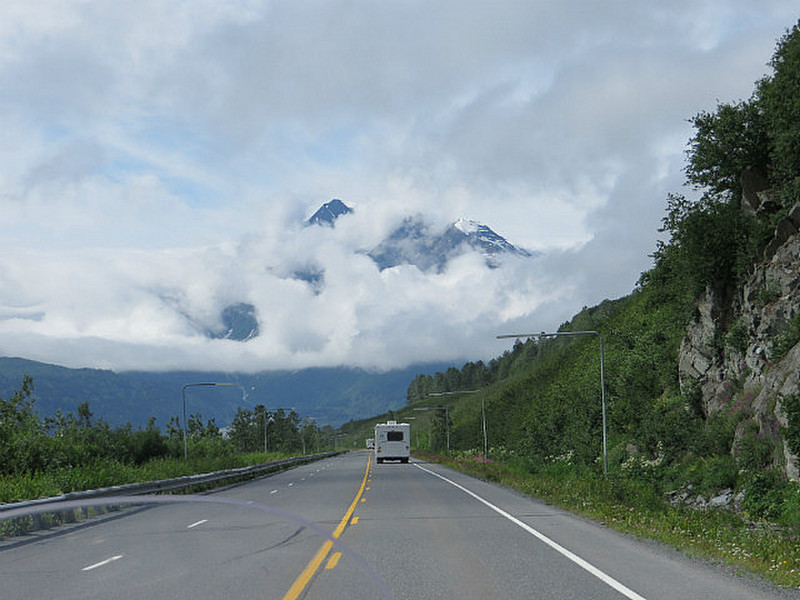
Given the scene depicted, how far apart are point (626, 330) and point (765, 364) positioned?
154 feet

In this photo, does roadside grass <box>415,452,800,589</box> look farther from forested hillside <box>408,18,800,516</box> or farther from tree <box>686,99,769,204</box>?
tree <box>686,99,769,204</box>

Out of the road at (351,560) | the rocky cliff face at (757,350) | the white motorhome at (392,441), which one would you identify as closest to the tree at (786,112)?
the rocky cliff face at (757,350)

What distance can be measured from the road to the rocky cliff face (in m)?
16.7

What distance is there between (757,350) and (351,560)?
32747mm

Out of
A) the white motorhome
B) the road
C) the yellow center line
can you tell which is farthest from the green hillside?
the white motorhome

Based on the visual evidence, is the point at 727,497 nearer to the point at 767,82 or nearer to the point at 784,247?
the point at 784,247

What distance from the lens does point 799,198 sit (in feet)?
129

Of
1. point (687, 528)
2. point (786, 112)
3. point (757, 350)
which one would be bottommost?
point (687, 528)

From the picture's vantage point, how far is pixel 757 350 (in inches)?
1587

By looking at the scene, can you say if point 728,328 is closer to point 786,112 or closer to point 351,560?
point 786,112

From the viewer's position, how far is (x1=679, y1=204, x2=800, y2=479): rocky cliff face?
33594mm

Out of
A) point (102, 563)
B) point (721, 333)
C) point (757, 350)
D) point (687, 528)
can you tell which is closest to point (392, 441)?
point (721, 333)

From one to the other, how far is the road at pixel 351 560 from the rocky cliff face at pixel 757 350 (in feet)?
54.8

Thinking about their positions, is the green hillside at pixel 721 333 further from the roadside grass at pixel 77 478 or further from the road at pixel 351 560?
the roadside grass at pixel 77 478
